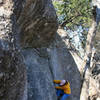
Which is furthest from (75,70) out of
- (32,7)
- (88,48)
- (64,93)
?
(32,7)

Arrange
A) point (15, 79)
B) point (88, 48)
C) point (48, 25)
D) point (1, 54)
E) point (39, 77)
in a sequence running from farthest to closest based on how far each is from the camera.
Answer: point (48, 25) < point (39, 77) < point (88, 48) < point (15, 79) < point (1, 54)

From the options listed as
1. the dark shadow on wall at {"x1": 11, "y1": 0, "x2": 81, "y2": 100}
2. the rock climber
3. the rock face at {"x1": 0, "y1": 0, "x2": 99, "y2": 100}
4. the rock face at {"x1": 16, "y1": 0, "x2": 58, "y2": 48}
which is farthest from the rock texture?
the rock climber

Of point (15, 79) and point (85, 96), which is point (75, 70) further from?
point (15, 79)

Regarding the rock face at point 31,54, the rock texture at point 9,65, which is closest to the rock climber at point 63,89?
the rock face at point 31,54

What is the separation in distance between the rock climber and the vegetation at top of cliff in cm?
447

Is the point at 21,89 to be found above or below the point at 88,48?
below

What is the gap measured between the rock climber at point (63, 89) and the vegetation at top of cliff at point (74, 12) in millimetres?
4467

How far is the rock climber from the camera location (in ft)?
22.7

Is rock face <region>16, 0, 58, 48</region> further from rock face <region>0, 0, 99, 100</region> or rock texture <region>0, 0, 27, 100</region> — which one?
rock texture <region>0, 0, 27, 100</region>

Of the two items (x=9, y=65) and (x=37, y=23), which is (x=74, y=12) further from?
(x=9, y=65)

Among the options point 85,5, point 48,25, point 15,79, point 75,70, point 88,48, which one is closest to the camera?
point 15,79

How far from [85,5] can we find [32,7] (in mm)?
4720

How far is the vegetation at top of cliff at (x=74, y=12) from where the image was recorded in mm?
10090

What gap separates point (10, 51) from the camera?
322cm
